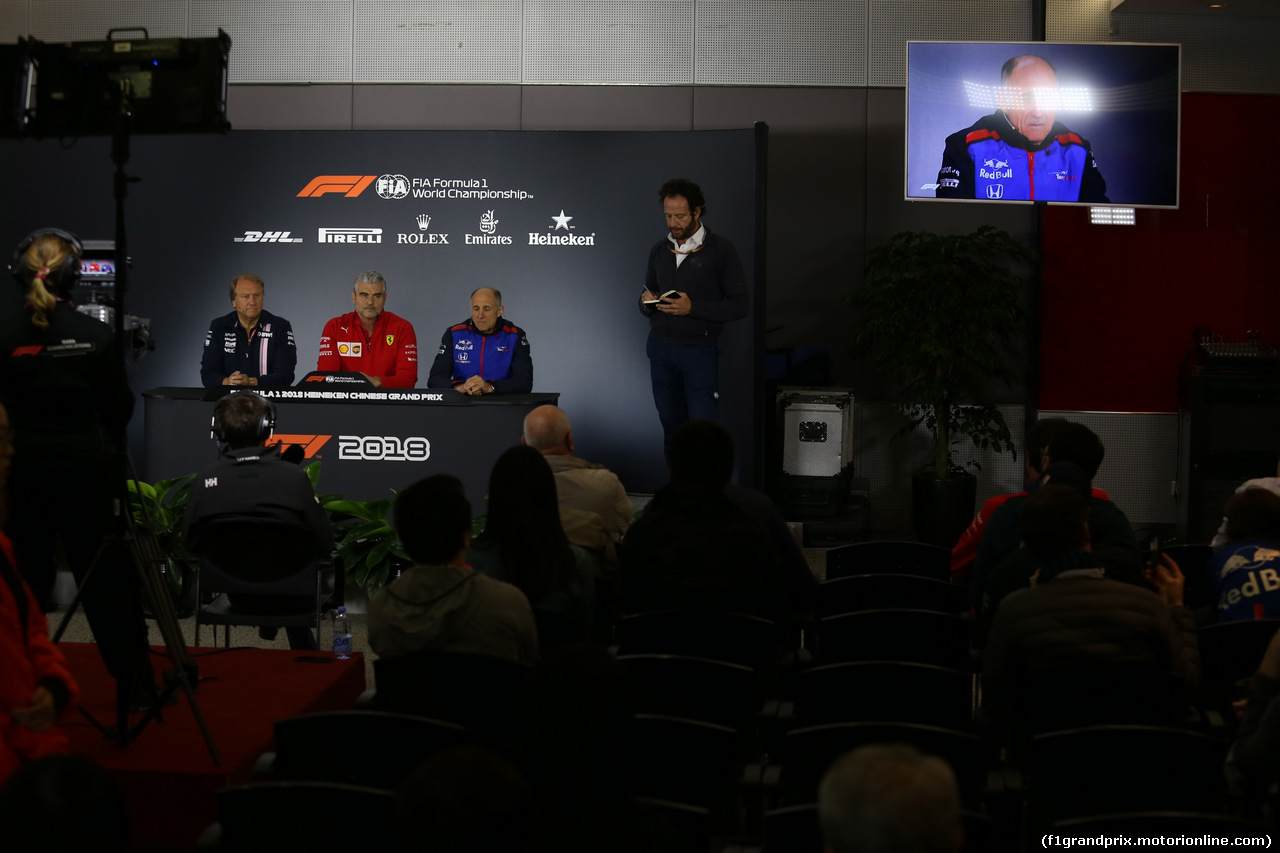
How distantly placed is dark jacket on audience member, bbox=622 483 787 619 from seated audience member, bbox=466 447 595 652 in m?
0.26

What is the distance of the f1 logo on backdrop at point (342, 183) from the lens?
8.17m

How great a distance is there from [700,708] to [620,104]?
6.48 meters

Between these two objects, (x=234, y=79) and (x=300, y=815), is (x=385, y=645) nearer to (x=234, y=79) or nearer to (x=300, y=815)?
(x=300, y=815)

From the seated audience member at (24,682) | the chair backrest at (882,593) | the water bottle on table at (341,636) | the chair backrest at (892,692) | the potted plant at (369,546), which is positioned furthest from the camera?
the potted plant at (369,546)

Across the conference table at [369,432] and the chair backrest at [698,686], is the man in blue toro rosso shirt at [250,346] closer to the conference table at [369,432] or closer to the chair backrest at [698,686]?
the conference table at [369,432]

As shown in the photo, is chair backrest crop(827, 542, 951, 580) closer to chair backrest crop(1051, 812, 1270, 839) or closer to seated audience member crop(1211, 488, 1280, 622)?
seated audience member crop(1211, 488, 1280, 622)

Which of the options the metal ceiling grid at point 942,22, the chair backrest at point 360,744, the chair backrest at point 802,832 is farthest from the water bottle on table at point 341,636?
the metal ceiling grid at point 942,22

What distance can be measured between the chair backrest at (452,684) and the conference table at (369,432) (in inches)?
153

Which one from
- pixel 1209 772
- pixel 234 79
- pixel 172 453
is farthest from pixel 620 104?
pixel 1209 772

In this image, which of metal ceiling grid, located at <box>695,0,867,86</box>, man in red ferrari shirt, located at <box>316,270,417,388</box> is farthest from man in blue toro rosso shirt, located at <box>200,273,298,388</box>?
metal ceiling grid, located at <box>695,0,867,86</box>

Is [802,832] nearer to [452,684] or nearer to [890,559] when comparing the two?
[452,684]

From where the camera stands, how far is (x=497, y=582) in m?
2.66

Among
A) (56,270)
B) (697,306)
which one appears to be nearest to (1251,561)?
(56,270)

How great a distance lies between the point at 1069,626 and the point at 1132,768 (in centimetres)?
52
